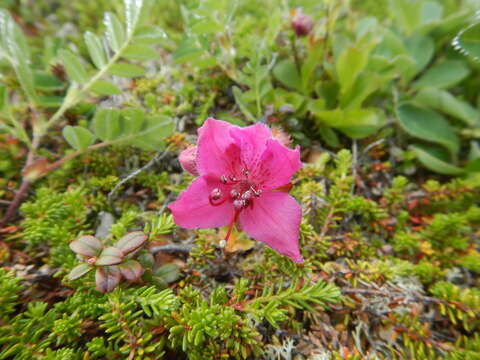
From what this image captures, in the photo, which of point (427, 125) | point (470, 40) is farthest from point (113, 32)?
point (427, 125)

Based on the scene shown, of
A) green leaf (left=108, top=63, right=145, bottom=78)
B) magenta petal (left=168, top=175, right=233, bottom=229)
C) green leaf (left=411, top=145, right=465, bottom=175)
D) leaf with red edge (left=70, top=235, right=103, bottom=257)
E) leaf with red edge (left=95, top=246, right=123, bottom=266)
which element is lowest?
green leaf (left=411, top=145, right=465, bottom=175)

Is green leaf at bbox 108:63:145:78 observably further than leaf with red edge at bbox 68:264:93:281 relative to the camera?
Yes

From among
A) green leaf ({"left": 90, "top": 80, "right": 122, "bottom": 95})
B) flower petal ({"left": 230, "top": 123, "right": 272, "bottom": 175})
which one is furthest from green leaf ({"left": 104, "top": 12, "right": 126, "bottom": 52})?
flower petal ({"left": 230, "top": 123, "right": 272, "bottom": 175})

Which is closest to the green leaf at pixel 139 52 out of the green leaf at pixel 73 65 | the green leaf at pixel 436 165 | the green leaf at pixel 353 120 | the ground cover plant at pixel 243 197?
the ground cover plant at pixel 243 197

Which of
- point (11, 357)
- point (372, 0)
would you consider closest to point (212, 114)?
point (11, 357)

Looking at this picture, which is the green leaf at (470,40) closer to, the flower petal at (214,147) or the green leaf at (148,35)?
the flower petal at (214,147)

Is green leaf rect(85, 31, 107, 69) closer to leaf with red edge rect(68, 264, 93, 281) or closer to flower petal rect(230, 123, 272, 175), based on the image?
flower petal rect(230, 123, 272, 175)

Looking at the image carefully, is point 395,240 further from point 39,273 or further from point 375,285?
point 39,273
